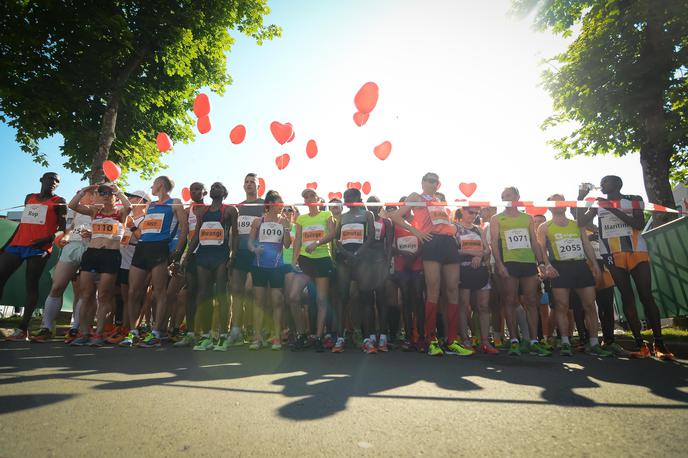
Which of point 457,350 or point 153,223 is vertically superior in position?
point 153,223

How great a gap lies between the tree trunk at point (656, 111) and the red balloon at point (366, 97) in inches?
295

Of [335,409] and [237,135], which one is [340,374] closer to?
[335,409]

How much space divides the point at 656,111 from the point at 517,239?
25.9ft

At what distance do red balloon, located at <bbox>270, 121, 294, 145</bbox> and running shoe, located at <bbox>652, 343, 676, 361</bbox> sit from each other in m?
7.54

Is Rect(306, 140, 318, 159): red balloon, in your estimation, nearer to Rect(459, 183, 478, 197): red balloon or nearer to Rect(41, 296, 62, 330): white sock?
Rect(459, 183, 478, 197): red balloon

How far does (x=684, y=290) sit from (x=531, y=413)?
17.6 feet

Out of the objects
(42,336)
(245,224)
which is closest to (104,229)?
(42,336)

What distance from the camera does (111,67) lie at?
11.4 metres

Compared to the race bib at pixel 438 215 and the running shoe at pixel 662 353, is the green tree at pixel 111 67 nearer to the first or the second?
the race bib at pixel 438 215

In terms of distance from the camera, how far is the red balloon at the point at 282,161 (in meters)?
9.40

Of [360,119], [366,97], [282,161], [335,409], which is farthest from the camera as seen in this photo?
[282,161]

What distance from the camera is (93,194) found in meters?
6.18

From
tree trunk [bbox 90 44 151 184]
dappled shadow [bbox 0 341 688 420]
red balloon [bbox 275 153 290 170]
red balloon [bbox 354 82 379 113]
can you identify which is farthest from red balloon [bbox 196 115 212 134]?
dappled shadow [bbox 0 341 688 420]

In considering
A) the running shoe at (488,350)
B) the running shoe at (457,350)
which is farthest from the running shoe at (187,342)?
the running shoe at (488,350)
